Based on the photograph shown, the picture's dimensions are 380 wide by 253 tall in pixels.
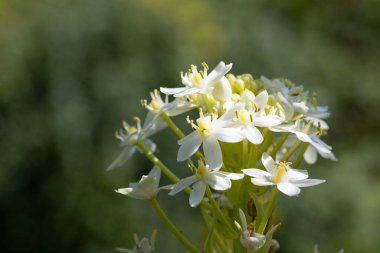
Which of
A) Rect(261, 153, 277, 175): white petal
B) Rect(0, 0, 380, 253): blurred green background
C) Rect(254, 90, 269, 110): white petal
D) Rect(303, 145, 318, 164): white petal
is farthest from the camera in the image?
Rect(0, 0, 380, 253): blurred green background

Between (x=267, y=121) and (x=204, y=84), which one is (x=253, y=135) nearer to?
(x=267, y=121)

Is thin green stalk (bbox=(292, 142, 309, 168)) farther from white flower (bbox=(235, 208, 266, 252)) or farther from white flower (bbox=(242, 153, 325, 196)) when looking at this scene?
white flower (bbox=(235, 208, 266, 252))

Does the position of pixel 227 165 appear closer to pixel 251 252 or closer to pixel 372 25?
pixel 251 252

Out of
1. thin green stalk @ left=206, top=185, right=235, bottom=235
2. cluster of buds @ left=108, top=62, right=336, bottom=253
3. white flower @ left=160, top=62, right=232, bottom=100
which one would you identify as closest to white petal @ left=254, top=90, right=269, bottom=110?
cluster of buds @ left=108, top=62, right=336, bottom=253

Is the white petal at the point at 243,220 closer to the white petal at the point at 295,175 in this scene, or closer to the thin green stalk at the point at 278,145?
the white petal at the point at 295,175

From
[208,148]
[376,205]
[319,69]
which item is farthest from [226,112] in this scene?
[319,69]

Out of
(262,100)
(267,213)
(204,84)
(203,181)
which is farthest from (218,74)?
(267,213)

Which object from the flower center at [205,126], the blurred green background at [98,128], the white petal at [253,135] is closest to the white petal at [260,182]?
the white petal at [253,135]
